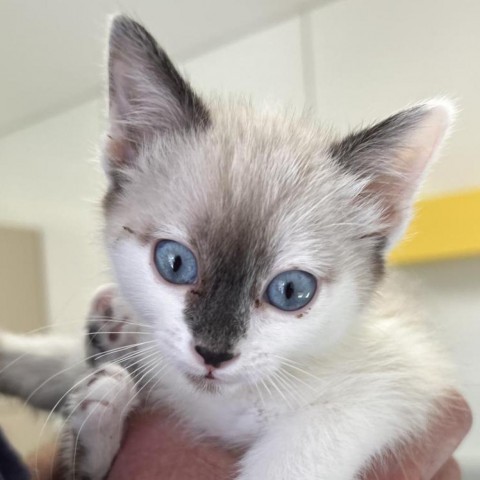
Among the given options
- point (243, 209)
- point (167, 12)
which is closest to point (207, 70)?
point (167, 12)

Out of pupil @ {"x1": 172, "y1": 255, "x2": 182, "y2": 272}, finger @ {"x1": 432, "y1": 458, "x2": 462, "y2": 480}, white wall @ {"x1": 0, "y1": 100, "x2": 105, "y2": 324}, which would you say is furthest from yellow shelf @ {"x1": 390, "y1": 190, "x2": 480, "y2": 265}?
white wall @ {"x1": 0, "y1": 100, "x2": 105, "y2": 324}

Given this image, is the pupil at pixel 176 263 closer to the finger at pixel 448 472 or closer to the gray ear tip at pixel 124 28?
the gray ear tip at pixel 124 28

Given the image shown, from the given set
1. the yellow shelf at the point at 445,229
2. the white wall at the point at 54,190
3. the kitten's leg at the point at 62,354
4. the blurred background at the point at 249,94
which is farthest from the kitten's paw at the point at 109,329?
the white wall at the point at 54,190

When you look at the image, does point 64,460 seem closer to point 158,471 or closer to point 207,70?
point 158,471

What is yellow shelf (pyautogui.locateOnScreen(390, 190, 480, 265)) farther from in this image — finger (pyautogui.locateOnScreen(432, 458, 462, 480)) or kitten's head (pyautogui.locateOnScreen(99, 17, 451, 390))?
kitten's head (pyautogui.locateOnScreen(99, 17, 451, 390))

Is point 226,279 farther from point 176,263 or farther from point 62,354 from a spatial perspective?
point 62,354
